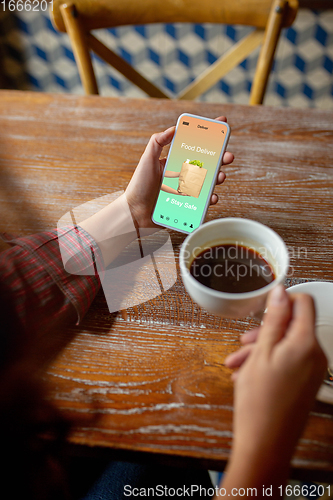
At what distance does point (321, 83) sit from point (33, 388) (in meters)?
2.22

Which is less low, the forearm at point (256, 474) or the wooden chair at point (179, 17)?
the wooden chair at point (179, 17)

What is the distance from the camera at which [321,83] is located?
79.0 inches

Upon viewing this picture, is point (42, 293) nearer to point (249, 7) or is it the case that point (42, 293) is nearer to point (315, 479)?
point (315, 479)

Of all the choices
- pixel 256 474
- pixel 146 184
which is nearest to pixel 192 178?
pixel 146 184

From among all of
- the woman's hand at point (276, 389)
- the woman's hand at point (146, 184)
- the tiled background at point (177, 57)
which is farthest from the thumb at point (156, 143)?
the tiled background at point (177, 57)

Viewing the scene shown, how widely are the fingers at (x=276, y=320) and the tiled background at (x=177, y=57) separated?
193cm

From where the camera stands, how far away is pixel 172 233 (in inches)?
25.6

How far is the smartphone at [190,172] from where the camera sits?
0.62 m

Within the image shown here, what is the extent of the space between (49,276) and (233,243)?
300 mm

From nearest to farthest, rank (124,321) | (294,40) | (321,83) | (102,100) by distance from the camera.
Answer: (124,321), (102,100), (294,40), (321,83)

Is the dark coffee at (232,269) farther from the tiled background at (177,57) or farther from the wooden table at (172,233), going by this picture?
the tiled background at (177,57)

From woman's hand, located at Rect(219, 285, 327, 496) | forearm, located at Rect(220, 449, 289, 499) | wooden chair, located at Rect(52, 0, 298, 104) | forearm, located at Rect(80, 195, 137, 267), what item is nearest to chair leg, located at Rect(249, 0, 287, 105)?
wooden chair, located at Rect(52, 0, 298, 104)

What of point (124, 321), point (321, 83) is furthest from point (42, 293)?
point (321, 83)

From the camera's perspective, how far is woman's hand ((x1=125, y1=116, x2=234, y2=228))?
0.68m
